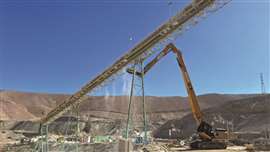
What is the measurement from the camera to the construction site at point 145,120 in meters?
18.1

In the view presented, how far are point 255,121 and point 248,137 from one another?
1099cm

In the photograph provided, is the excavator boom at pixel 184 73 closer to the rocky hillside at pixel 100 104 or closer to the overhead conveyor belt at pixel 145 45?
the overhead conveyor belt at pixel 145 45

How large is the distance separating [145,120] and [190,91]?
4.64m

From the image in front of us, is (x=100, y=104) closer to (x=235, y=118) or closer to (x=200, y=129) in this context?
(x=235, y=118)

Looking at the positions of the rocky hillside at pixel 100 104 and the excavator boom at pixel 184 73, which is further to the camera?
the rocky hillside at pixel 100 104

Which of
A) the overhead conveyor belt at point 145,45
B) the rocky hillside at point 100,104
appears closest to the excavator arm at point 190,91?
the overhead conveyor belt at point 145,45

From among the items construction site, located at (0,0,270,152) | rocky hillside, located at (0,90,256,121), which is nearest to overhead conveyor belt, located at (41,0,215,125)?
construction site, located at (0,0,270,152)

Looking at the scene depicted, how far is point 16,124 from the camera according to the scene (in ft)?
252

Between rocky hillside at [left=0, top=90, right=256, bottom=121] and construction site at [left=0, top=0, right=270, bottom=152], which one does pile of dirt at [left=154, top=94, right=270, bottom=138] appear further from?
rocky hillside at [left=0, top=90, right=256, bottom=121]

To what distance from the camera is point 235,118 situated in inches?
2170

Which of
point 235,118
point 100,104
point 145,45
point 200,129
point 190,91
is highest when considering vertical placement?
point 145,45

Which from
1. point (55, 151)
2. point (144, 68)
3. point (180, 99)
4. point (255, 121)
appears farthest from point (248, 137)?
point (180, 99)

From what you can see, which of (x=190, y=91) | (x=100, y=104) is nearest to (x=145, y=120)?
(x=190, y=91)

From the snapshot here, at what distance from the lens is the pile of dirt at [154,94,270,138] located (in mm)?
49188
